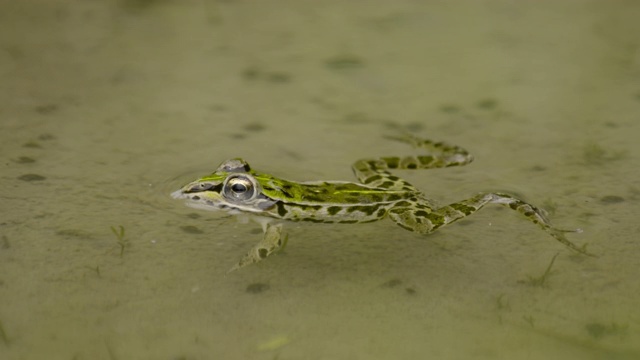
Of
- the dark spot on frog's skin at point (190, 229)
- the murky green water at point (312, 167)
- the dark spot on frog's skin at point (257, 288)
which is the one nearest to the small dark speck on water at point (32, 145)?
the murky green water at point (312, 167)

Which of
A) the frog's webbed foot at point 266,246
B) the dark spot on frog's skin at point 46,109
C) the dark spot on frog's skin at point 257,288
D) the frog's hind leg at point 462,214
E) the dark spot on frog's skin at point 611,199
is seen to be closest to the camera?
the dark spot on frog's skin at point 257,288

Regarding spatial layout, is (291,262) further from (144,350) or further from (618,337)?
(618,337)

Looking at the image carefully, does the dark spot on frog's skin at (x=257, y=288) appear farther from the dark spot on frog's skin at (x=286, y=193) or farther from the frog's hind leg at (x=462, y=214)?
the frog's hind leg at (x=462, y=214)

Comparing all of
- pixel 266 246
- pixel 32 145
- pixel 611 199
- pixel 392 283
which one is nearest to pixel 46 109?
pixel 32 145

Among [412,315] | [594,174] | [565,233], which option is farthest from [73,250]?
[594,174]

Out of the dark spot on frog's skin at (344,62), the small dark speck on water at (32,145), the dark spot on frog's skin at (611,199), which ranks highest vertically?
the dark spot on frog's skin at (344,62)

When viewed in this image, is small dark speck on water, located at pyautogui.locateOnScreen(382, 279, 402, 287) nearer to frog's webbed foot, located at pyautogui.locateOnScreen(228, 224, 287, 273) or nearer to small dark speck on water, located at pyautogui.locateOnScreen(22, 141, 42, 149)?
frog's webbed foot, located at pyautogui.locateOnScreen(228, 224, 287, 273)
